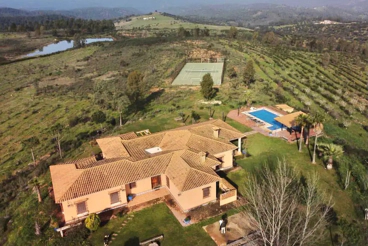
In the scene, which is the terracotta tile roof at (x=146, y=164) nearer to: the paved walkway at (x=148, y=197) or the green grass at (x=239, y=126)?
the paved walkway at (x=148, y=197)

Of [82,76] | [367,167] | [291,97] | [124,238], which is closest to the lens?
[124,238]

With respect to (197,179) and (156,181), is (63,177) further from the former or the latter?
(197,179)

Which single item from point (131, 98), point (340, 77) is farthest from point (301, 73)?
point (131, 98)

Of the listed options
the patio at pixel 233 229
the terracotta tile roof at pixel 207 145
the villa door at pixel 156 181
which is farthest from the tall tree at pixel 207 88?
the patio at pixel 233 229

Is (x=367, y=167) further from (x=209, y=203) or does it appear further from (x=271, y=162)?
(x=209, y=203)

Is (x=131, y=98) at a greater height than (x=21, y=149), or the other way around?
(x=131, y=98)
